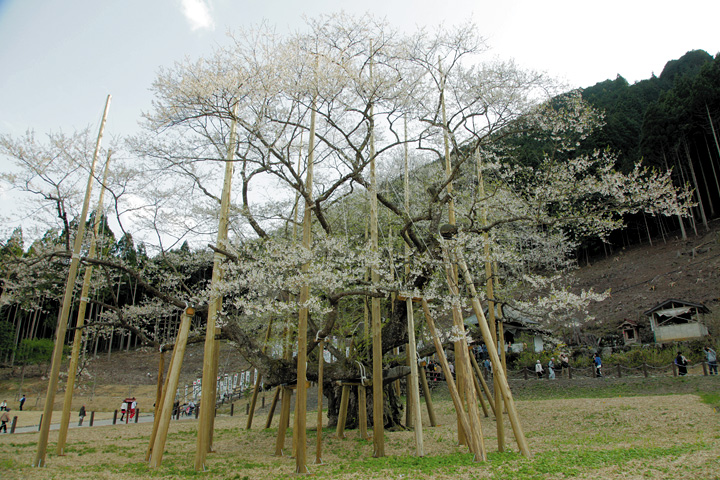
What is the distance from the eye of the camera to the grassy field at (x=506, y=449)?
602cm

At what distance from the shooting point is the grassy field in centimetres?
602

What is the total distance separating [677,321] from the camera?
2456 cm

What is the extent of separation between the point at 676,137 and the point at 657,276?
12.3 metres

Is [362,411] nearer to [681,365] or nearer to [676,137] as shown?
[681,365]

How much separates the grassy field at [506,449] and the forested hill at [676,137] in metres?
25.4

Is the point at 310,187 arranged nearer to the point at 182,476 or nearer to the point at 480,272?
the point at 182,476

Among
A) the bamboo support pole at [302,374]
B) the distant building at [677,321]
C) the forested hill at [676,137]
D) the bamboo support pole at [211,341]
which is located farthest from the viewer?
the forested hill at [676,137]

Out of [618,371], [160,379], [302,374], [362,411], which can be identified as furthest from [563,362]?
[160,379]

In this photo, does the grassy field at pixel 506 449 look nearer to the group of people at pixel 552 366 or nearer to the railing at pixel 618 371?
the railing at pixel 618 371

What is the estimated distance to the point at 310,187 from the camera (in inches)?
Result: 322

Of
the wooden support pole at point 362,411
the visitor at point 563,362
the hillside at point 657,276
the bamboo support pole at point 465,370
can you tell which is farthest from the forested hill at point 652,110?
the wooden support pole at point 362,411

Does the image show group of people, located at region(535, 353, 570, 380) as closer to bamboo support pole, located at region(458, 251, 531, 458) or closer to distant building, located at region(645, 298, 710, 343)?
distant building, located at region(645, 298, 710, 343)

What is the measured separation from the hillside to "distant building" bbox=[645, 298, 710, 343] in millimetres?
1017

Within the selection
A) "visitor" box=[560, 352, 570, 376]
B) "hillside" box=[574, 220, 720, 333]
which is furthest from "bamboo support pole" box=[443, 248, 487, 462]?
"hillside" box=[574, 220, 720, 333]
